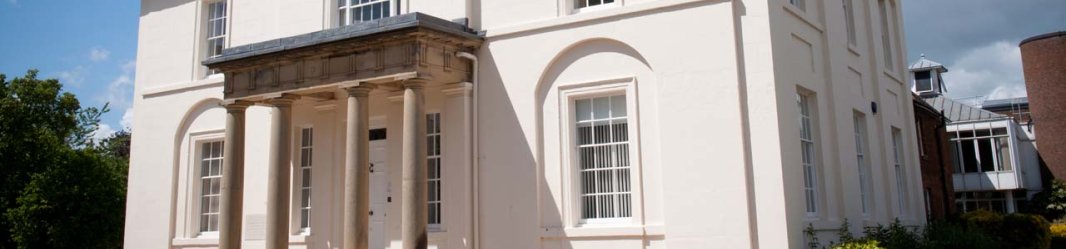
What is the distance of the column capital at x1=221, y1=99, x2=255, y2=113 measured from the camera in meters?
15.7

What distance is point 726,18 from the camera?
12.8 m

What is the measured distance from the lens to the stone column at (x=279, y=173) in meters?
15.0

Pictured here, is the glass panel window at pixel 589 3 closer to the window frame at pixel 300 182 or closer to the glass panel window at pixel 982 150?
the window frame at pixel 300 182

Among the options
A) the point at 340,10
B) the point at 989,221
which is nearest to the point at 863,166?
the point at 989,221

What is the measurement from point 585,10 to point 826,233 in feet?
17.6

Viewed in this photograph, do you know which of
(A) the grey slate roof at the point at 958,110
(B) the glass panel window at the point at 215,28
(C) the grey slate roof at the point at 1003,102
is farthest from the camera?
(C) the grey slate roof at the point at 1003,102

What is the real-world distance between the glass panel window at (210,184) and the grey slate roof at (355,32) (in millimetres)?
Result: 3521

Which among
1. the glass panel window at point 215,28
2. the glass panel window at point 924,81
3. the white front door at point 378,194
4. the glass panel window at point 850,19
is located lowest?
the white front door at point 378,194

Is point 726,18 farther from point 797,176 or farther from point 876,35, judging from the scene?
point 876,35

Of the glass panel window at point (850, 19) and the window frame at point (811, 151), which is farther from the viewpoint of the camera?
the glass panel window at point (850, 19)

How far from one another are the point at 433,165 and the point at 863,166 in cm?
832

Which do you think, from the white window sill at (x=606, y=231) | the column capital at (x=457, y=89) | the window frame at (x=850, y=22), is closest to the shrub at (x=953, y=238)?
the window frame at (x=850, y=22)

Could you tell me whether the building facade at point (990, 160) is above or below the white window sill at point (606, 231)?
above

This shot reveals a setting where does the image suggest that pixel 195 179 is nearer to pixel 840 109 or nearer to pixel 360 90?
pixel 360 90
